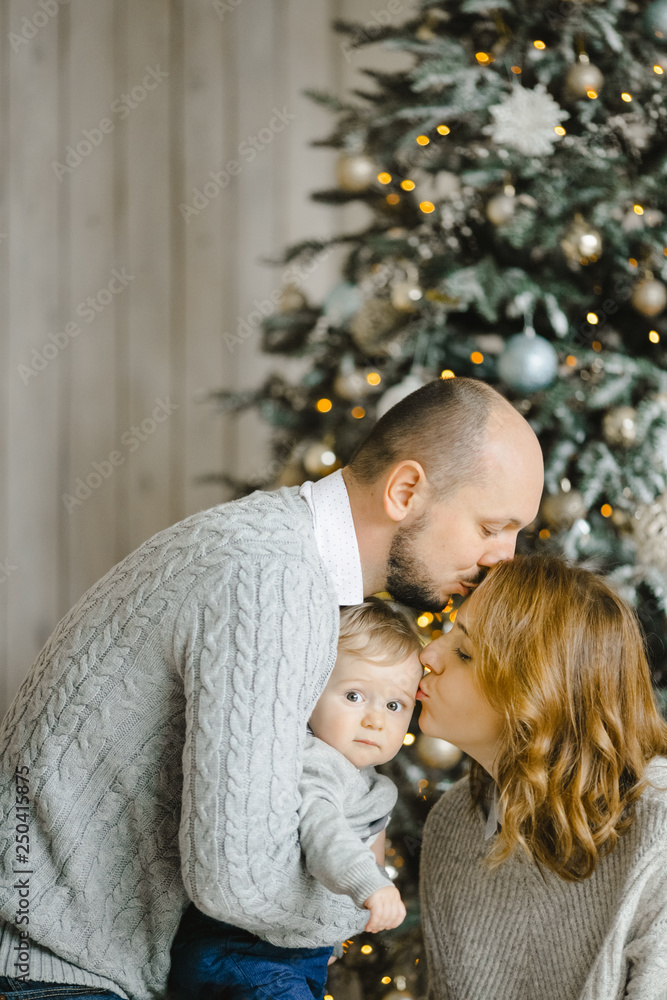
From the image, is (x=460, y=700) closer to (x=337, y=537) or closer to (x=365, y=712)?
(x=365, y=712)

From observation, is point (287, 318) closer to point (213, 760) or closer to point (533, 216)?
point (533, 216)

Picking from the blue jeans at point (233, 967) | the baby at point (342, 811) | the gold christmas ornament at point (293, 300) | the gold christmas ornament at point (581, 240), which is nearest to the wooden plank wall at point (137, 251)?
the gold christmas ornament at point (293, 300)

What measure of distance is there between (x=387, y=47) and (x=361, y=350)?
668 mm

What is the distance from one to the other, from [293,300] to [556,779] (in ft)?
4.19

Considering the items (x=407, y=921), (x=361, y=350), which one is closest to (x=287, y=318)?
(x=361, y=350)

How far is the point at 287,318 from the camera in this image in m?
2.06

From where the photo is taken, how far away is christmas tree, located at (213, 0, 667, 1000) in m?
1.84

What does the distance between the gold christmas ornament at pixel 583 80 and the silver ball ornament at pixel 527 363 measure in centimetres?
57

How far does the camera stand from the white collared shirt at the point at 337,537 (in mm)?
1385

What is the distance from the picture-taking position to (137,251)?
3.09m
